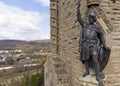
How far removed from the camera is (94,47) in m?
3.89

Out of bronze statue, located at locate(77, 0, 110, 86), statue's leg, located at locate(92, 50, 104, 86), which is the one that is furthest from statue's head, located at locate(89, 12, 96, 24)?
statue's leg, located at locate(92, 50, 104, 86)

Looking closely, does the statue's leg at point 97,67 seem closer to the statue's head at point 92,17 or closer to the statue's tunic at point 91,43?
the statue's tunic at point 91,43

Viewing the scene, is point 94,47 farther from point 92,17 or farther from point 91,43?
point 92,17

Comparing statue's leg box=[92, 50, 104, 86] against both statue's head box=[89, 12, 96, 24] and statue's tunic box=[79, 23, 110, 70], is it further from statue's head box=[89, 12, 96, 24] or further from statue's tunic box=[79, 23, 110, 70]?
statue's head box=[89, 12, 96, 24]

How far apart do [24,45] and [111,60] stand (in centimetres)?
8763

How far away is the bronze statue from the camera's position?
12.9ft

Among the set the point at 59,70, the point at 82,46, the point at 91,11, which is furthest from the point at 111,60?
the point at 59,70

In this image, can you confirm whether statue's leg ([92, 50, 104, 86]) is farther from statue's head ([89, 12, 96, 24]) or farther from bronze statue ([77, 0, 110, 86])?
statue's head ([89, 12, 96, 24])

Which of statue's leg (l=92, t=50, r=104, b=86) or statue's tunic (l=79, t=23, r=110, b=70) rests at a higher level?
statue's tunic (l=79, t=23, r=110, b=70)

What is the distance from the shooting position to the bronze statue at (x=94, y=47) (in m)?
3.92

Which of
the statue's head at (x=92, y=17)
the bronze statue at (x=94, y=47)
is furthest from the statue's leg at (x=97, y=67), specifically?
the statue's head at (x=92, y=17)

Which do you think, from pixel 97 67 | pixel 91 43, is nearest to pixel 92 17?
pixel 91 43

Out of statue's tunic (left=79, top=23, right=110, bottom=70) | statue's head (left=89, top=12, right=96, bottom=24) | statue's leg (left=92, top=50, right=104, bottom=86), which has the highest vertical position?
statue's head (left=89, top=12, right=96, bottom=24)

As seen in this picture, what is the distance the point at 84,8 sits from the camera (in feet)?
14.7
